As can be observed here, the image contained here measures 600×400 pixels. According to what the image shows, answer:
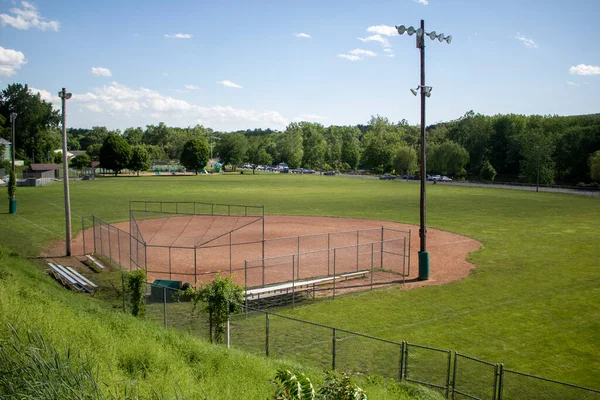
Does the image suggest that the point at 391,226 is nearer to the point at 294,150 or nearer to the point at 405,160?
the point at 405,160

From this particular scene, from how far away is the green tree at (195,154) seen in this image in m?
130

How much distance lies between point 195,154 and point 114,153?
2347 centimetres

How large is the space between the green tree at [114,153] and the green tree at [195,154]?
62.3 ft

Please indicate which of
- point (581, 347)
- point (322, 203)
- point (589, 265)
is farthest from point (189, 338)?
point (322, 203)

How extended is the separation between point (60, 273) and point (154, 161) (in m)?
150

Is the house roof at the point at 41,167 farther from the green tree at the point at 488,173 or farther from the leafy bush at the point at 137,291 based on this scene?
the green tree at the point at 488,173

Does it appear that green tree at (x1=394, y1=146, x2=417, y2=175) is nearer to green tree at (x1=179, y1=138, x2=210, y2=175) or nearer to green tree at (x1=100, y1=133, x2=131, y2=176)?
green tree at (x1=179, y1=138, x2=210, y2=175)

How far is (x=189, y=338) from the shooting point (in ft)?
41.7

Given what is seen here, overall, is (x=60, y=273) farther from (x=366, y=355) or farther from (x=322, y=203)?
(x=322, y=203)

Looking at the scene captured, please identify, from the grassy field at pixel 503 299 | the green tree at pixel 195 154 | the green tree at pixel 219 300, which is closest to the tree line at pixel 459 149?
the green tree at pixel 195 154

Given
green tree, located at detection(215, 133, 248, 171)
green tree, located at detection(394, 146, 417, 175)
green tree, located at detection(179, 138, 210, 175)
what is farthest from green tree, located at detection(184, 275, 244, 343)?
green tree, located at detection(215, 133, 248, 171)

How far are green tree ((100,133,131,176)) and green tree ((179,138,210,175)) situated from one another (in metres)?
19.0

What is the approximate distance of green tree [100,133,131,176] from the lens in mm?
110688

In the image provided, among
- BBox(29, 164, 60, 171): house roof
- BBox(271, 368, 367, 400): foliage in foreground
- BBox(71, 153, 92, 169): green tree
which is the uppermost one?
BBox(71, 153, 92, 169): green tree
